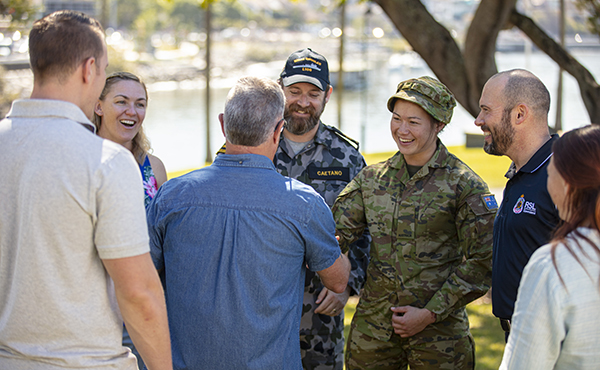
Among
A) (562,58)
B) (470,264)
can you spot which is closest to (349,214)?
(470,264)

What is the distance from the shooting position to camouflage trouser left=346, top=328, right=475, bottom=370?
306cm

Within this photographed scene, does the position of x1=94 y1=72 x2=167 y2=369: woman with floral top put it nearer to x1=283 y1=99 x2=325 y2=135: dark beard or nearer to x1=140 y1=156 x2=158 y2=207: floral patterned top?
x1=140 y1=156 x2=158 y2=207: floral patterned top

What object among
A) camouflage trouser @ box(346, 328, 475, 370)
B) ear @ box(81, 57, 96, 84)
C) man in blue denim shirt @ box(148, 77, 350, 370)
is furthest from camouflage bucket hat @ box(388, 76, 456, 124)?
ear @ box(81, 57, 96, 84)

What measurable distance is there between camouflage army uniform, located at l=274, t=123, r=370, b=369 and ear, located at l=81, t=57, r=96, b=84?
1.82m

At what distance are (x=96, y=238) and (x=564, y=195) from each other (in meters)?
1.46

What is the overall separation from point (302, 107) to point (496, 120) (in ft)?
4.07

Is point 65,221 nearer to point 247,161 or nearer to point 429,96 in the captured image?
point 247,161

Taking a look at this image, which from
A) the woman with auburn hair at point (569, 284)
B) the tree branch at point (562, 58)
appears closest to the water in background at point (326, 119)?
the tree branch at point (562, 58)

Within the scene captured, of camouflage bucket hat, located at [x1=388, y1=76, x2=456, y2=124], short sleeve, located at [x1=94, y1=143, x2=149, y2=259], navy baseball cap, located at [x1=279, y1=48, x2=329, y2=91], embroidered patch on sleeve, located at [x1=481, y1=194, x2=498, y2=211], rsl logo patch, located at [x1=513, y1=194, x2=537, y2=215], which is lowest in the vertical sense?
embroidered patch on sleeve, located at [x1=481, y1=194, x2=498, y2=211]

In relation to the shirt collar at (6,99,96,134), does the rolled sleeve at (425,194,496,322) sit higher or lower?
lower

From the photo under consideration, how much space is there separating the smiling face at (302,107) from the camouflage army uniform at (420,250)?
0.54 metres

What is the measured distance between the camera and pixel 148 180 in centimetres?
333

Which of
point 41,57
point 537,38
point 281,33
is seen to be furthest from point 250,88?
point 281,33

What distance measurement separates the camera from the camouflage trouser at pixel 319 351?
347 centimetres
